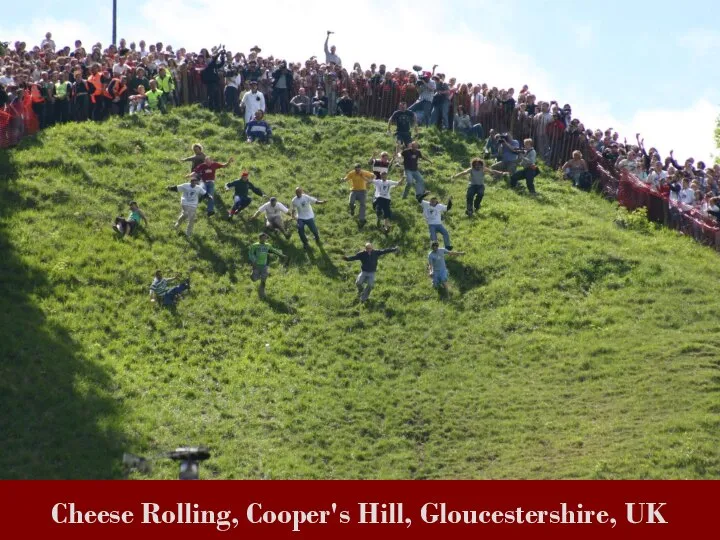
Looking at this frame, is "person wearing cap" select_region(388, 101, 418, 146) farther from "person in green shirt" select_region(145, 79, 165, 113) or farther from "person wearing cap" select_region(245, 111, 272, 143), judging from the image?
"person in green shirt" select_region(145, 79, 165, 113)

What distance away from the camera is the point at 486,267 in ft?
109

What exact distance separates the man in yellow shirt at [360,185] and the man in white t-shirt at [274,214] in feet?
7.77

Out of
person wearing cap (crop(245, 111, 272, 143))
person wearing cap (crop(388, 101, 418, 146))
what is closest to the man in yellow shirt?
person wearing cap (crop(388, 101, 418, 146))

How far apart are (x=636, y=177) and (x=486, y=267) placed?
7.92 m

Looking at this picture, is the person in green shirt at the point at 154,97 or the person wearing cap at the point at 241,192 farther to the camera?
the person in green shirt at the point at 154,97

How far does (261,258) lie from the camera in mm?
31062

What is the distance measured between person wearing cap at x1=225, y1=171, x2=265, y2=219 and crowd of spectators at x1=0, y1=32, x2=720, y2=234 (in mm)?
5952

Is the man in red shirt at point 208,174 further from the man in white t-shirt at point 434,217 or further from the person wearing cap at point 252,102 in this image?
the person wearing cap at point 252,102

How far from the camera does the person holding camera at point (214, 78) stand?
137 feet

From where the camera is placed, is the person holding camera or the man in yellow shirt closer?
the man in yellow shirt

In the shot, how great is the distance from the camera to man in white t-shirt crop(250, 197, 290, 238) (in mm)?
34156

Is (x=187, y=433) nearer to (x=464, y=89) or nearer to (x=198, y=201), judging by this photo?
(x=198, y=201)

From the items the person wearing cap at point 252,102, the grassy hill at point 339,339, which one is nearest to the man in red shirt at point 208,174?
the grassy hill at point 339,339
